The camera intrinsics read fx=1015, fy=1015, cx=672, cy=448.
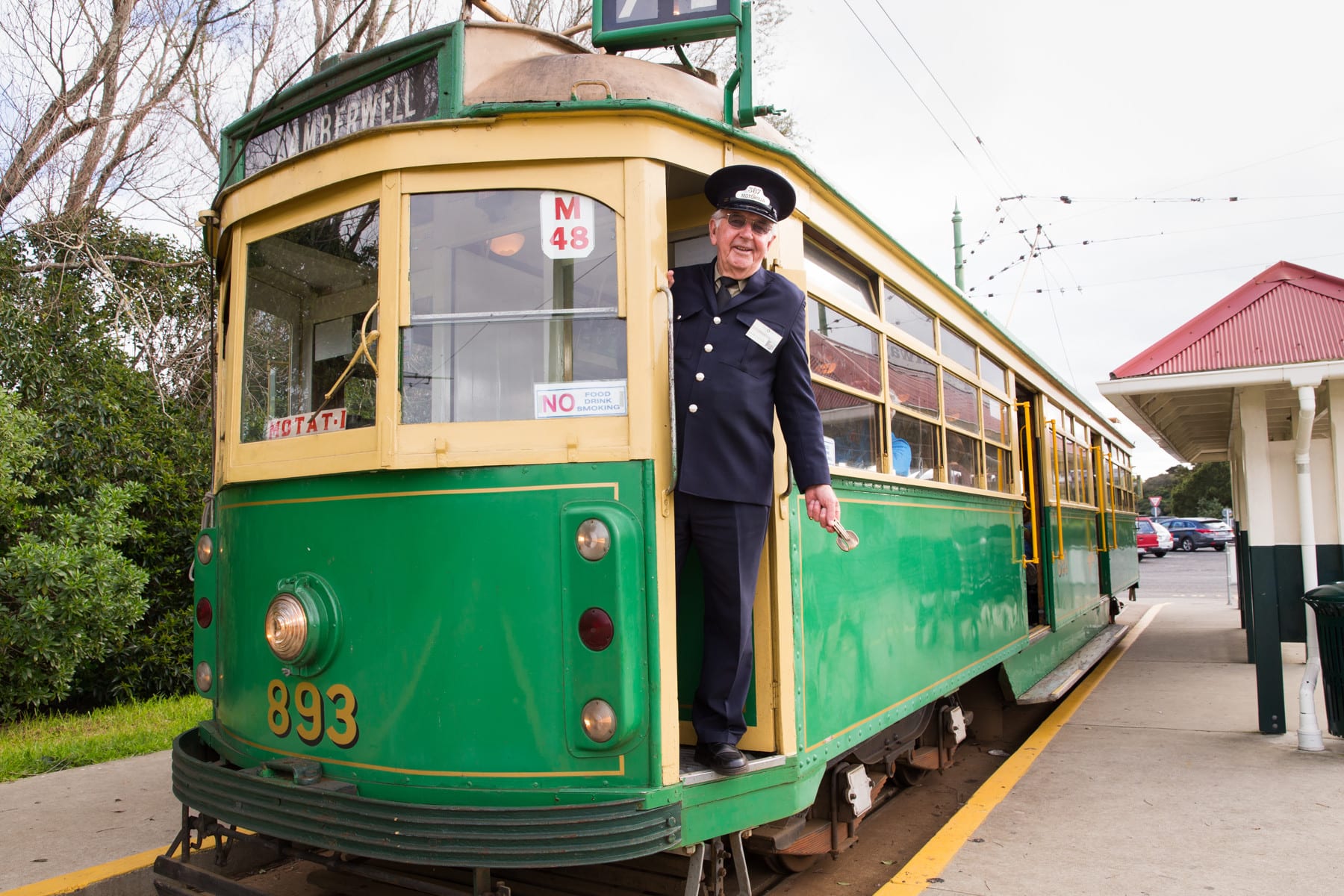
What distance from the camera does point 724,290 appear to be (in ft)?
11.1

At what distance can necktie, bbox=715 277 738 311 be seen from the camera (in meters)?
3.37

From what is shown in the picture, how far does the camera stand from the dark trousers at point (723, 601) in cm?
318

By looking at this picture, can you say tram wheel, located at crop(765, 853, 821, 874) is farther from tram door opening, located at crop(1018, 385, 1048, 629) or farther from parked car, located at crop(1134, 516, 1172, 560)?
parked car, located at crop(1134, 516, 1172, 560)

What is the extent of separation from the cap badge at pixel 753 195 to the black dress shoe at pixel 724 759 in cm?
173

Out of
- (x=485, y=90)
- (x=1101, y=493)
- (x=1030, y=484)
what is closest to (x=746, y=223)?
(x=485, y=90)

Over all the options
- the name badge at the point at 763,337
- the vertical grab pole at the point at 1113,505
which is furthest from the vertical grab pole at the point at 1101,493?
the name badge at the point at 763,337

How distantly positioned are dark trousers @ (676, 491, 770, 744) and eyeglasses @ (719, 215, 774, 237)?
89 cm

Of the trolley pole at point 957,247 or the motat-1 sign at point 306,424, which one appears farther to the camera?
the trolley pole at point 957,247

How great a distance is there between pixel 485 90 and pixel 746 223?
37.0 inches

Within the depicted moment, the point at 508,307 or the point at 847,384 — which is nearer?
the point at 508,307

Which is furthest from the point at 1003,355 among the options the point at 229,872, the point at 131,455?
the point at 131,455

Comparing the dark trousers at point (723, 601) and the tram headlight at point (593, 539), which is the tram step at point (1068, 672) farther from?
the tram headlight at point (593, 539)

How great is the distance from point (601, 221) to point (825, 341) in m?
1.13

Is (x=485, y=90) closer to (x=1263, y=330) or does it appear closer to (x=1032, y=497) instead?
(x=1263, y=330)
